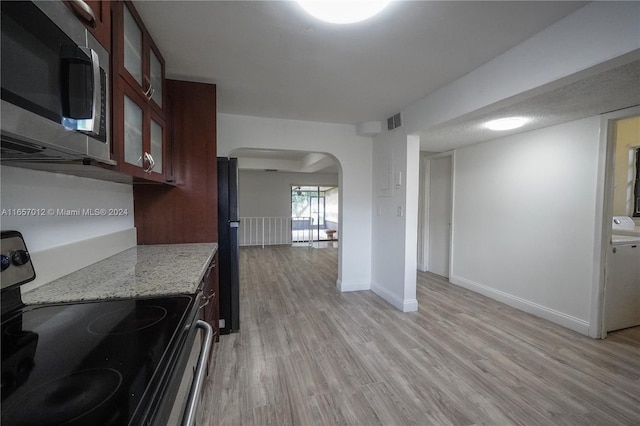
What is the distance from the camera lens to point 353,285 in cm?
397

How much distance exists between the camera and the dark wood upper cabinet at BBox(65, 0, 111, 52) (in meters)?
0.89

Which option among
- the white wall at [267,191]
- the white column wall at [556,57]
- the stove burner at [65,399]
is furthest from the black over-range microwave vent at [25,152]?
the white wall at [267,191]

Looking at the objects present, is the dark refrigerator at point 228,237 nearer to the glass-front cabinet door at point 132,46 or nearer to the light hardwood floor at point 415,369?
the light hardwood floor at point 415,369

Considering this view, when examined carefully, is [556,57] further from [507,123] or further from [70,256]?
[70,256]

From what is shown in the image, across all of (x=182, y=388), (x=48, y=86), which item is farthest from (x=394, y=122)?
(x=182, y=388)

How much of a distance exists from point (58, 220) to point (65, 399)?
112 cm

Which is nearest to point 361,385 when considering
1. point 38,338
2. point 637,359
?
point 38,338

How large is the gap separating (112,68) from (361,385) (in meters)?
2.30

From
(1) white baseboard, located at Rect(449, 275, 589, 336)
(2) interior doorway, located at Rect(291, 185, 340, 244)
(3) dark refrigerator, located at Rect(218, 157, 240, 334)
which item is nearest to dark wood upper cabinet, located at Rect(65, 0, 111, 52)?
(3) dark refrigerator, located at Rect(218, 157, 240, 334)

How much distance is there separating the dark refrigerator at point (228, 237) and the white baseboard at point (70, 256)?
799 millimetres

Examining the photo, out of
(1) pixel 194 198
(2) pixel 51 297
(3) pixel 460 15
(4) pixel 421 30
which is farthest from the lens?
(1) pixel 194 198

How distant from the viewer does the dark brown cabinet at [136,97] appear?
120cm

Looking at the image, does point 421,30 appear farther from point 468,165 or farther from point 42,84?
point 468,165

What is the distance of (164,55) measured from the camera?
199cm
